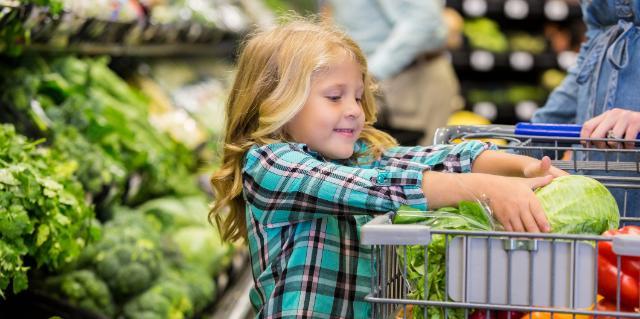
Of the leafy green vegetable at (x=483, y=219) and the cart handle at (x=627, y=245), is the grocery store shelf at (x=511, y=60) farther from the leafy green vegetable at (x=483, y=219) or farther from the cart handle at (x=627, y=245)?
the cart handle at (x=627, y=245)

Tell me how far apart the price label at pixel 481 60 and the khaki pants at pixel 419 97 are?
10.9 feet

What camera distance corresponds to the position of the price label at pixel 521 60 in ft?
29.2

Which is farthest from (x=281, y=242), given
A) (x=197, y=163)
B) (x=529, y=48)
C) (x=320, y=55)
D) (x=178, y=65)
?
(x=529, y=48)

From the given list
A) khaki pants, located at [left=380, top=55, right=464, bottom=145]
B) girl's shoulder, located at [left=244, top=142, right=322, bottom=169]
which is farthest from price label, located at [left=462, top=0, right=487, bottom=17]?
girl's shoulder, located at [left=244, top=142, right=322, bottom=169]

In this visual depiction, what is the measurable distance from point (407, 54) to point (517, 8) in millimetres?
3948

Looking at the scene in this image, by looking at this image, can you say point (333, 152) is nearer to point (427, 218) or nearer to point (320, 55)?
point (320, 55)

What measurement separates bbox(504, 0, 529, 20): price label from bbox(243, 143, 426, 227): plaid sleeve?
7313mm

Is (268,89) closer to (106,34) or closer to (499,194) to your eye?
(499,194)

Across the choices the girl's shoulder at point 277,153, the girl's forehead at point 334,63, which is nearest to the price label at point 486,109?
the girl's forehead at point 334,63

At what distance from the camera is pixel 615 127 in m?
2.17

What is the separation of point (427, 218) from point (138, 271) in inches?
74.4

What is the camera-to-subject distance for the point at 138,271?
341 centimetres

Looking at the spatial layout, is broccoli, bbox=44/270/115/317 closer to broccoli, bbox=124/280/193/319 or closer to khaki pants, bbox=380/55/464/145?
broccoli, bbox=124/280/193/319

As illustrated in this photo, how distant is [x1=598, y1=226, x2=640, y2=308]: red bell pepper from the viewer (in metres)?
1.58
